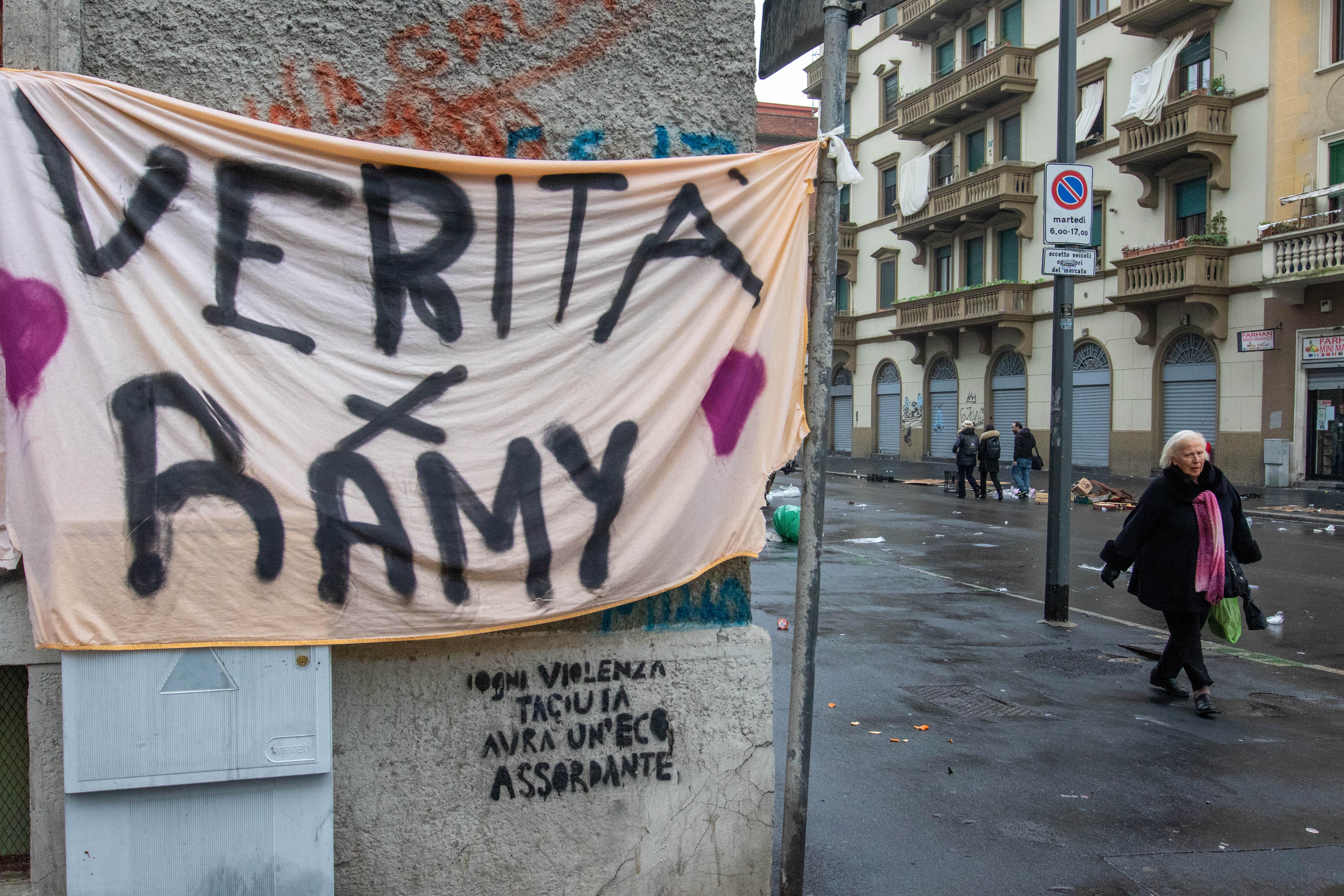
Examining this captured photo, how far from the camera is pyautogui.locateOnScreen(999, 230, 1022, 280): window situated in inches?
1196

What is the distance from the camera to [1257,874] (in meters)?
3.75

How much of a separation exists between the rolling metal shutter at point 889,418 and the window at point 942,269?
423cm

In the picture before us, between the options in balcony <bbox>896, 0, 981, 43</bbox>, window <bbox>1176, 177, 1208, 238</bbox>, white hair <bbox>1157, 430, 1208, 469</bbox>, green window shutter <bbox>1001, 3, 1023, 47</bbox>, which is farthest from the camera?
balcony <bbox>896, 0, 981, 43</bbox>

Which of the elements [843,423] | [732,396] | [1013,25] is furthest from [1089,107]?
[732,396]

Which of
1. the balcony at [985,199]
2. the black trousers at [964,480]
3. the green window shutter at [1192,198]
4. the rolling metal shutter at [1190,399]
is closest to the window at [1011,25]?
the balcony at [985,199]

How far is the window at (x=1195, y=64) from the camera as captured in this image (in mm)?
24188

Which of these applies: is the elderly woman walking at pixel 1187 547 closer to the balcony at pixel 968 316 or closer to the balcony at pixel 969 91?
the balcony at pixel 968 316

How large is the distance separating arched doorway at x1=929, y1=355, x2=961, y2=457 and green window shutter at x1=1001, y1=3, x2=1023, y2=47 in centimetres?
1000

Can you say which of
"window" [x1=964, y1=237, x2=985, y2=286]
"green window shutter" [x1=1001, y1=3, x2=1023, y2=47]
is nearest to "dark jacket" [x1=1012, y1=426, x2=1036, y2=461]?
"window" [x1=964, y1=237, x2=985, y2=286]

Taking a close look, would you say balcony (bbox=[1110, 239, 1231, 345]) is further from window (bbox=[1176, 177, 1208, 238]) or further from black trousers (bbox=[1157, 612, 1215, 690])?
black trousers (bbox=[1157, 612, 1215, 690])

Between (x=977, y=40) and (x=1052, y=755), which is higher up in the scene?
(x=977, y=40)

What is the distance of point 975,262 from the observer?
107ft

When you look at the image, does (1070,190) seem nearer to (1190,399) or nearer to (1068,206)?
(1068,206)

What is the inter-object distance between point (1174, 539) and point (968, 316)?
2646cm
